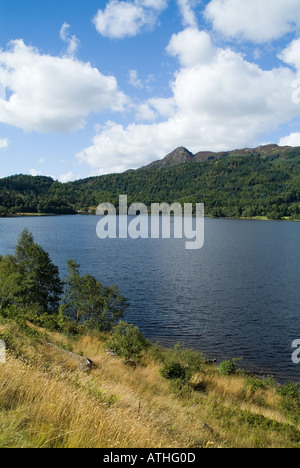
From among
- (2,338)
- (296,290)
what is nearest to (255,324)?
(296,290)

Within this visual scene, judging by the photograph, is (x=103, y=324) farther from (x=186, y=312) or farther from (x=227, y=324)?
(x=227, y=324)

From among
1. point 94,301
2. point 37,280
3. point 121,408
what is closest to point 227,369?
point 94,301

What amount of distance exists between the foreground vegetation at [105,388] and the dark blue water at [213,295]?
6005 millimetres

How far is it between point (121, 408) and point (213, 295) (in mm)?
43521

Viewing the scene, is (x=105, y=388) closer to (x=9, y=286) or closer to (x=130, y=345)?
(x=130, y=345)

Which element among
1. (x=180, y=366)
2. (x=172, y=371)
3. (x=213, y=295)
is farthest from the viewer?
(x=213, y=295)

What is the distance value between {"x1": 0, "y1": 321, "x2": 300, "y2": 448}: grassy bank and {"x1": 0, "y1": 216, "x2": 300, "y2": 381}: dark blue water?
419 inches

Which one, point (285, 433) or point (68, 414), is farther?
point (285, 433)

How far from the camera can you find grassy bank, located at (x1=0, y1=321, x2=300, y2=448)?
213 inches

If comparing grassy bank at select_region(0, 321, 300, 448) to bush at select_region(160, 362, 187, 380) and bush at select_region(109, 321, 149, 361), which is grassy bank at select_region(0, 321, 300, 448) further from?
bush at select_region(109, 321, 149, 361)

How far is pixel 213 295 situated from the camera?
48625mm

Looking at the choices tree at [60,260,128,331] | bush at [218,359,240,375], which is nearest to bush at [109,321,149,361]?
bush at [218,359,240,375]

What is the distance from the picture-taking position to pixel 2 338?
11.1 metres
